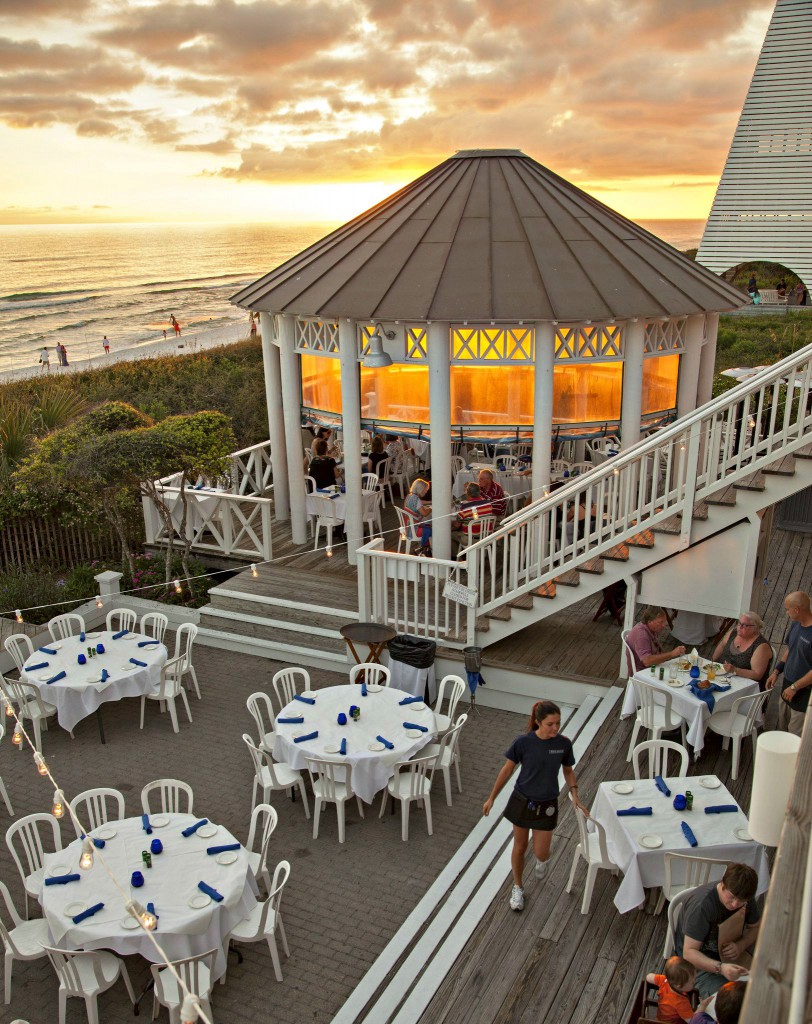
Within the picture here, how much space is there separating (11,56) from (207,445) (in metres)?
52.4

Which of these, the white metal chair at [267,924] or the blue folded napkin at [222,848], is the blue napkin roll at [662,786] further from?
the blue folded napkin at [222,848]

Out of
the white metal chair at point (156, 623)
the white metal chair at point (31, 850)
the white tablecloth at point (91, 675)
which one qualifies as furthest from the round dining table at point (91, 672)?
the white metal chair at point (31, 850)

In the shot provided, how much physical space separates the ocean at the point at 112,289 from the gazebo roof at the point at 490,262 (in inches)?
2100

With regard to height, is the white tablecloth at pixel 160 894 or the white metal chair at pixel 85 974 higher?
the white tablecloth at pixel 160 894

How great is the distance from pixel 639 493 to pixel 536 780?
14.0 ft

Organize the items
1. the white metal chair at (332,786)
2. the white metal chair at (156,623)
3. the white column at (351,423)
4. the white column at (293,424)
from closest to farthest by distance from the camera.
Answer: the white metal chair at (332,786)
the white metal chair at (156,623)
the white column at (351,423)
the white column at (293,424)

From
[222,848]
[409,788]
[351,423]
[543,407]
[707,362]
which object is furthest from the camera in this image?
[707,362]

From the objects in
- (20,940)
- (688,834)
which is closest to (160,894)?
(20,940)

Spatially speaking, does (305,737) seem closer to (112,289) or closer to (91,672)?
(91,672)

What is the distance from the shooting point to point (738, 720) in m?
8.02

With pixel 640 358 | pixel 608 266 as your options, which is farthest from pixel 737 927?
pixel 608 266

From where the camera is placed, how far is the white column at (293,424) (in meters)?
13.1

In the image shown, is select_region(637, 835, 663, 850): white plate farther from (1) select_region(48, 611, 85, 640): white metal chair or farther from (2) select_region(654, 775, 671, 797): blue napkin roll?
(1) select_region(48, 611, 85, 640): white metal chair

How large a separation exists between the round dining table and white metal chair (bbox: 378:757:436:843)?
11.7 feet
